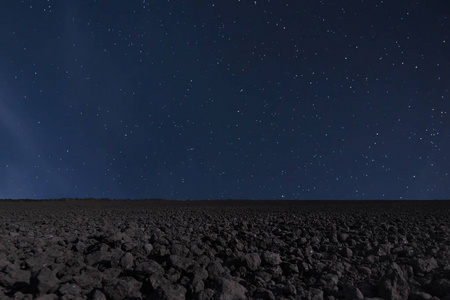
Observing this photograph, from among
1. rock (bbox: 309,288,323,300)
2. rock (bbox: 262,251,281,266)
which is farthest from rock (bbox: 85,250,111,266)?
rock (bbox: 309,288,323,300)

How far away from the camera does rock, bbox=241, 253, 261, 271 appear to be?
2.89 meters

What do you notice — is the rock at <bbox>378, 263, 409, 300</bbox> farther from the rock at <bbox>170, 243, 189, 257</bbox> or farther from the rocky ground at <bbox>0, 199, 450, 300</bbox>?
the rock at <bbox>170, 243, 189, 257</bbox>

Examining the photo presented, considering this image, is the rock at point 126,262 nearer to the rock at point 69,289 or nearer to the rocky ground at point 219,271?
the rocky ground at point 219,271

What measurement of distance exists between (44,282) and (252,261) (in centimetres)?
166

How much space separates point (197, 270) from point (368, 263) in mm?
1704

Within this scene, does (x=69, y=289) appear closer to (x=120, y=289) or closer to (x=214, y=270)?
(x=120, y=289)

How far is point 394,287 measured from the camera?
6.97 feet

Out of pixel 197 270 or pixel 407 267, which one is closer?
pixel 197 270

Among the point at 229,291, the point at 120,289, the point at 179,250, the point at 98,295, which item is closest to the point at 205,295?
the point at 229,291

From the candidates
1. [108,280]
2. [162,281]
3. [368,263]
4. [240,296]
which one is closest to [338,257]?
[368,263]

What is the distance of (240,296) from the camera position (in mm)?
2174

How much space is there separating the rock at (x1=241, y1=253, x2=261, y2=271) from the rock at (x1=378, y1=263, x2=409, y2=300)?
3.48 ft

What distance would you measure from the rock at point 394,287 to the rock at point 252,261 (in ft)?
3.48

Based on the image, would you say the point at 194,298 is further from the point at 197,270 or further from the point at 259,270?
the point at 259,270
